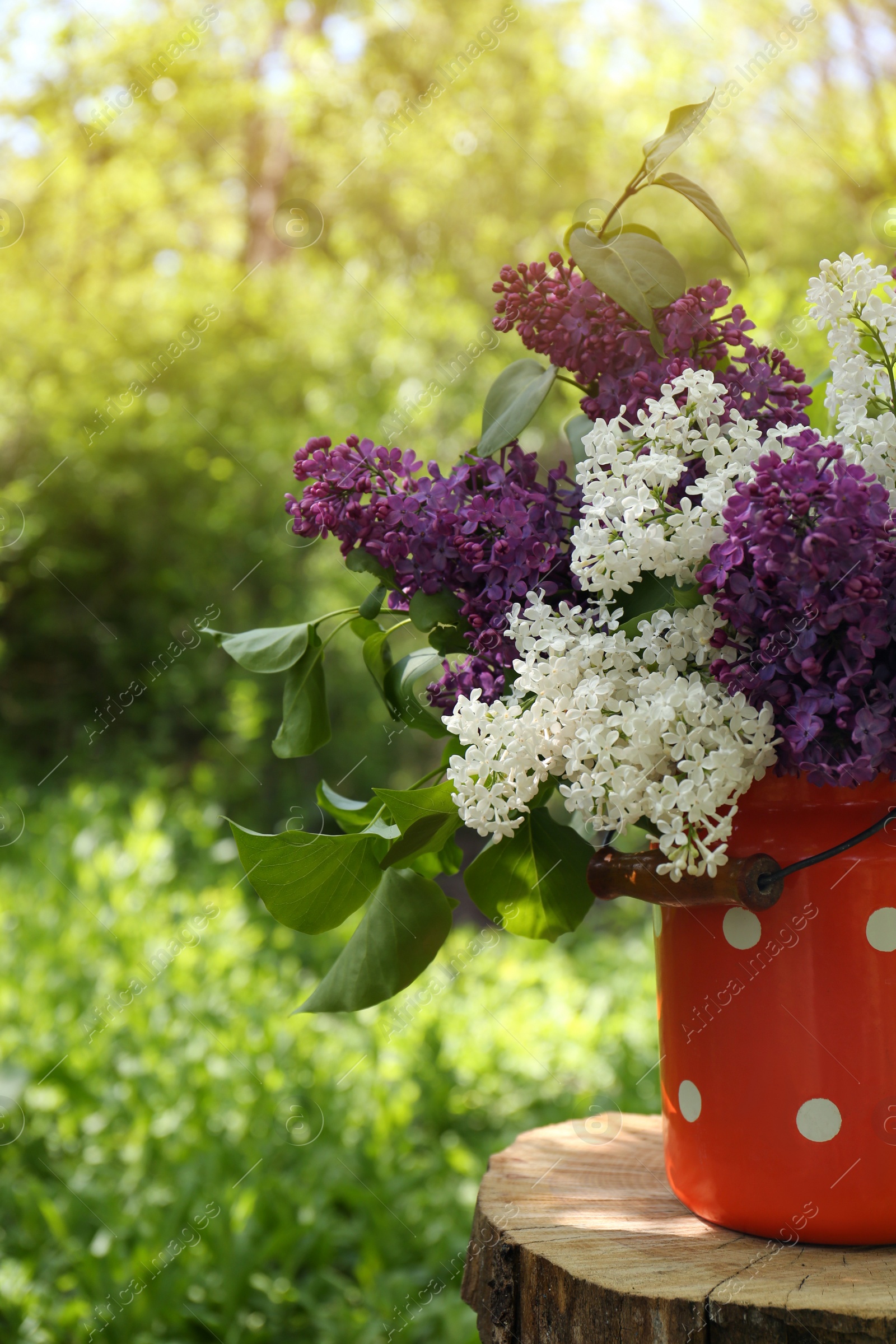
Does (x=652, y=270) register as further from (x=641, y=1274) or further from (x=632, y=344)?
(x=641, y=1274)

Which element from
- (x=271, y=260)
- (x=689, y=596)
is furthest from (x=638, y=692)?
(x=271, y=260)

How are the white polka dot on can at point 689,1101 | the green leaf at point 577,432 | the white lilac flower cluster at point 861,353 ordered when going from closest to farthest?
the white lilac flower cluster at point 861,353
the white polka dot on can at point 689,1101
the green leaf at point 577,432

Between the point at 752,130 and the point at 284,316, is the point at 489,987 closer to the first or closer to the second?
the point at 284,316

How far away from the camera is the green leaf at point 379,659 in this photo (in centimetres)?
104

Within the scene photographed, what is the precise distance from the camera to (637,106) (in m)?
7.69

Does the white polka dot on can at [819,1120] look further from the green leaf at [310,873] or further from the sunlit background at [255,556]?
the sunlit background at [255,556]

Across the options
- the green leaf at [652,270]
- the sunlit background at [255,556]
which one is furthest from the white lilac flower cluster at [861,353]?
the sunlit background at [255,556]

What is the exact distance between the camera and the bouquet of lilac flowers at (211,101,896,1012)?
0.72 m

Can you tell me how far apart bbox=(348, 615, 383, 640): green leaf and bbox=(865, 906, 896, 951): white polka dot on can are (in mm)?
537

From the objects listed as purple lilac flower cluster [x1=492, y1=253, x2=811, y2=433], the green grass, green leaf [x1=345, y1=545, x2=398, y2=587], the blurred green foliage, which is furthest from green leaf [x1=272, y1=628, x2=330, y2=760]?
the blurred green foliage

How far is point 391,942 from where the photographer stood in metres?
0.91

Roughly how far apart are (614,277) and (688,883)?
0.51 meters

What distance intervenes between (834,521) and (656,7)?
27.2 ft

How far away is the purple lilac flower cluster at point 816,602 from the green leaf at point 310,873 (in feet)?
1.12
